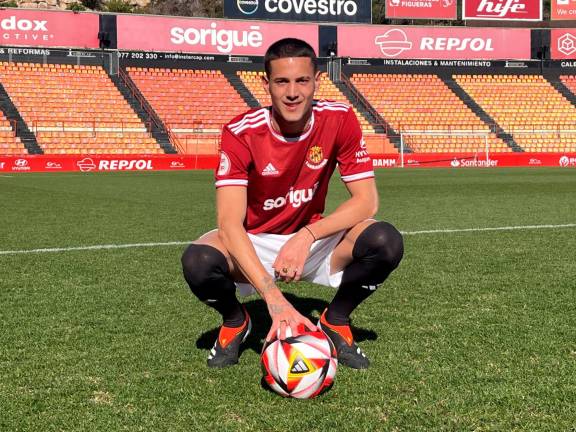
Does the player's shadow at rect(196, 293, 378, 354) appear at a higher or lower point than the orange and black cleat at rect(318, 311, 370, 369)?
lower

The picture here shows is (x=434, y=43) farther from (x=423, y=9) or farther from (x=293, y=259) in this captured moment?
(x=293, y=259)

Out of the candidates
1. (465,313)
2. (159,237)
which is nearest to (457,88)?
(159,237)

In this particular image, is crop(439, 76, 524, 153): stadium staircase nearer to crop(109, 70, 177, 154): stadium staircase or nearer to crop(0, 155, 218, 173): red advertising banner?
crop(0, 155, 218, 173): red advertising banner

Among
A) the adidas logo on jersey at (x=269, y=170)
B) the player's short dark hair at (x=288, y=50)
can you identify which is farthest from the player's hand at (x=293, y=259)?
the player's short dark hair at (x=288, y=50)

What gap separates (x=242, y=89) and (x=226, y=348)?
3472 centimetres

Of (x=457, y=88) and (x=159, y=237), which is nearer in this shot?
(x=159, y=237)

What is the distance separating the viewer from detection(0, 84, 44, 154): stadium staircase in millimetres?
29916

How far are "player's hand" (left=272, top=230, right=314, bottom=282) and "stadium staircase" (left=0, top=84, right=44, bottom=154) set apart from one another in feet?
93.9

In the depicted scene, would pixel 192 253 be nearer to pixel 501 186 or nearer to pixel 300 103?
pixel 300 103

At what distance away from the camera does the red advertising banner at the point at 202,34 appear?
36875 millimetres

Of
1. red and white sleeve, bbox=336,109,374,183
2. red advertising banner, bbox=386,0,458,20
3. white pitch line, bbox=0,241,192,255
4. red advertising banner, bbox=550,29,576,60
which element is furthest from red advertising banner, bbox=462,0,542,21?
red and white sleeve, bbox=336,109,374,183

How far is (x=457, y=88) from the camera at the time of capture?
4084 cm

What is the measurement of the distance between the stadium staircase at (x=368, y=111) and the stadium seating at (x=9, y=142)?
1703 centimetres

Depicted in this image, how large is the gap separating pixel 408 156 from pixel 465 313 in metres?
29.0
